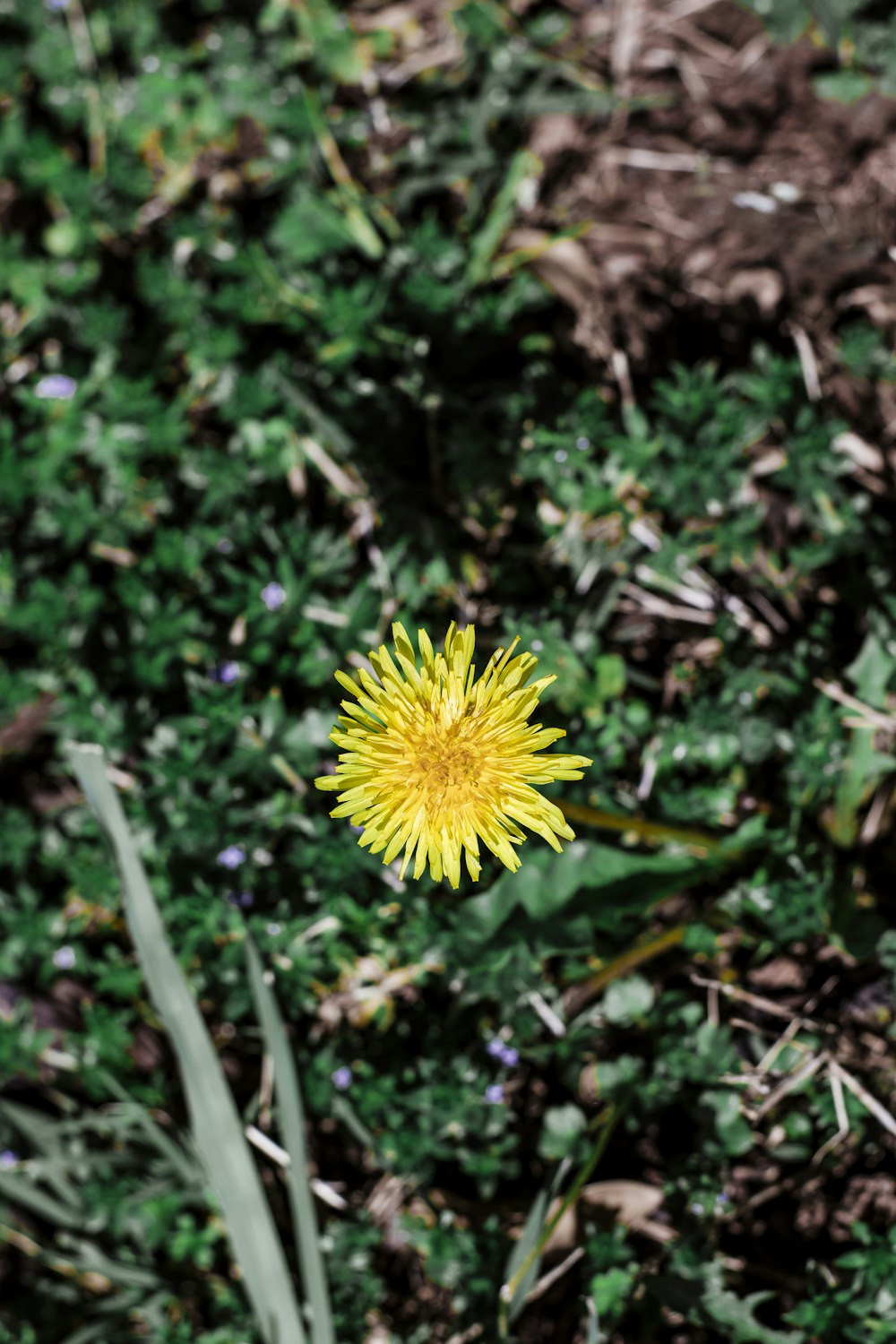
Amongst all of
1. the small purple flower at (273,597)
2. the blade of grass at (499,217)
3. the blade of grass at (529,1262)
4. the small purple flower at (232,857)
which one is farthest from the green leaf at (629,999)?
the blade of grass at (499,217)

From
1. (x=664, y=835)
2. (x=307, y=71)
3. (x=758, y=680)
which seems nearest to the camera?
(x=664, y=835)

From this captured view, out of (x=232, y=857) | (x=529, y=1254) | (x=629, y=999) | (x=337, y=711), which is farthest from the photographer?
(x=337, y=711)

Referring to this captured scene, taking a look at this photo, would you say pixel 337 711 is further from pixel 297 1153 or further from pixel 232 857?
pixel 297 1153

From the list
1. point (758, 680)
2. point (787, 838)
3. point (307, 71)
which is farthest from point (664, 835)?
point (307, 71)

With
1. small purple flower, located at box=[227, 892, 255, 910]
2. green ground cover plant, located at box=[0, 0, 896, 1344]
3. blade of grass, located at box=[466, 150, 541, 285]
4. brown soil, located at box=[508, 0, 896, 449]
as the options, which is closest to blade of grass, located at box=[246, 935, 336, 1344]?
green ground cover plant, located at box=[0, 0, 896, 1344]

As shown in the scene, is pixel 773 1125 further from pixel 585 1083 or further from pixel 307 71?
pixel 307 71

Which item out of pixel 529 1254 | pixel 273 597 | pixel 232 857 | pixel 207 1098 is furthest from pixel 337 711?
pixel 529 1254
